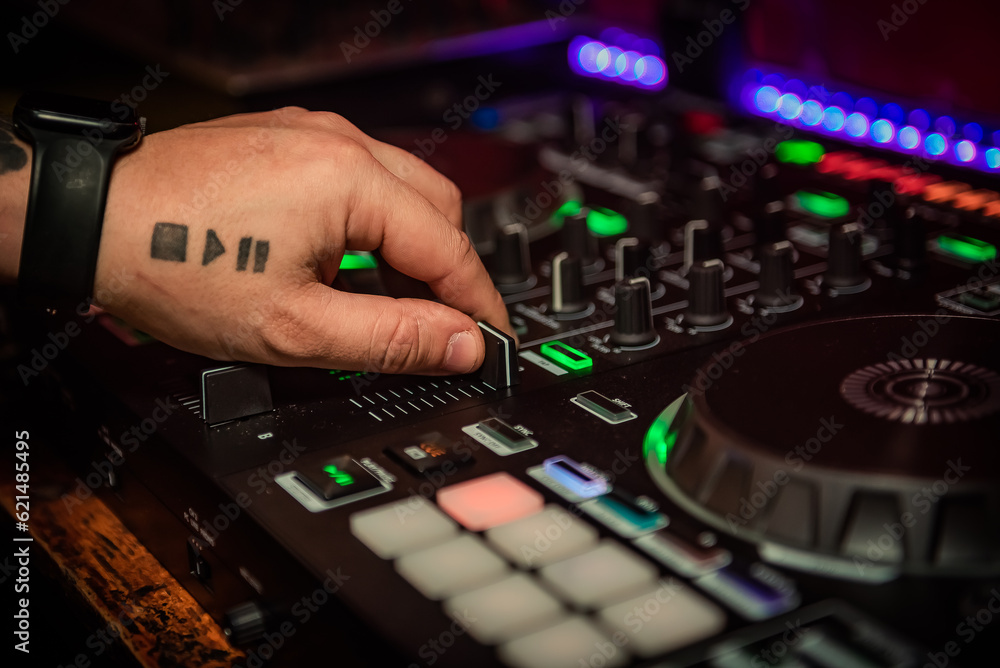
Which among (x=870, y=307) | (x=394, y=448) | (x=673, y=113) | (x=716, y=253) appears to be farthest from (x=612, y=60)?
(x=394, y=448)

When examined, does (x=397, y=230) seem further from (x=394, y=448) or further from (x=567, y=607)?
(x=567, y=607)

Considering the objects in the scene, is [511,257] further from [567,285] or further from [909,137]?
[909,137]

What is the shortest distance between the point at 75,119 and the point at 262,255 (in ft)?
0.61

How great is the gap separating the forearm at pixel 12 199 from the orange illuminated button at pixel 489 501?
434mm

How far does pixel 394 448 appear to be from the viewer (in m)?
0.80

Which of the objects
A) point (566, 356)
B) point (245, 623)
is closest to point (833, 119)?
point (566, 356)

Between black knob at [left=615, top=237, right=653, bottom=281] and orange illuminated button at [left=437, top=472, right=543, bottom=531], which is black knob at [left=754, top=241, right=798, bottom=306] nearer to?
black knob at [left=615, top=237, right=653, bottom=281]

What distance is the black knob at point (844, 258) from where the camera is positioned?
1.06m

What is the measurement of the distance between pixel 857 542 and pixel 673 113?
1.02m

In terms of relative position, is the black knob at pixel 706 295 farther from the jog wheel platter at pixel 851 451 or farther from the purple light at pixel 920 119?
the purple light at pixel 920 119

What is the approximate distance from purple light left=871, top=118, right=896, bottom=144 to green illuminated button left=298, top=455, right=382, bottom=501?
0.81 metres

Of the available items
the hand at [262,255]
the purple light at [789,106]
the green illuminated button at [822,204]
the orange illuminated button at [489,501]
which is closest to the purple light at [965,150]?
the green illuminated button at [822,204]

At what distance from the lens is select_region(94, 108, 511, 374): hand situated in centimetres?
89

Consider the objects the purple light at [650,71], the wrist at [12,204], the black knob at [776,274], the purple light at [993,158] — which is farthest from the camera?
the purple light at [650,71]
